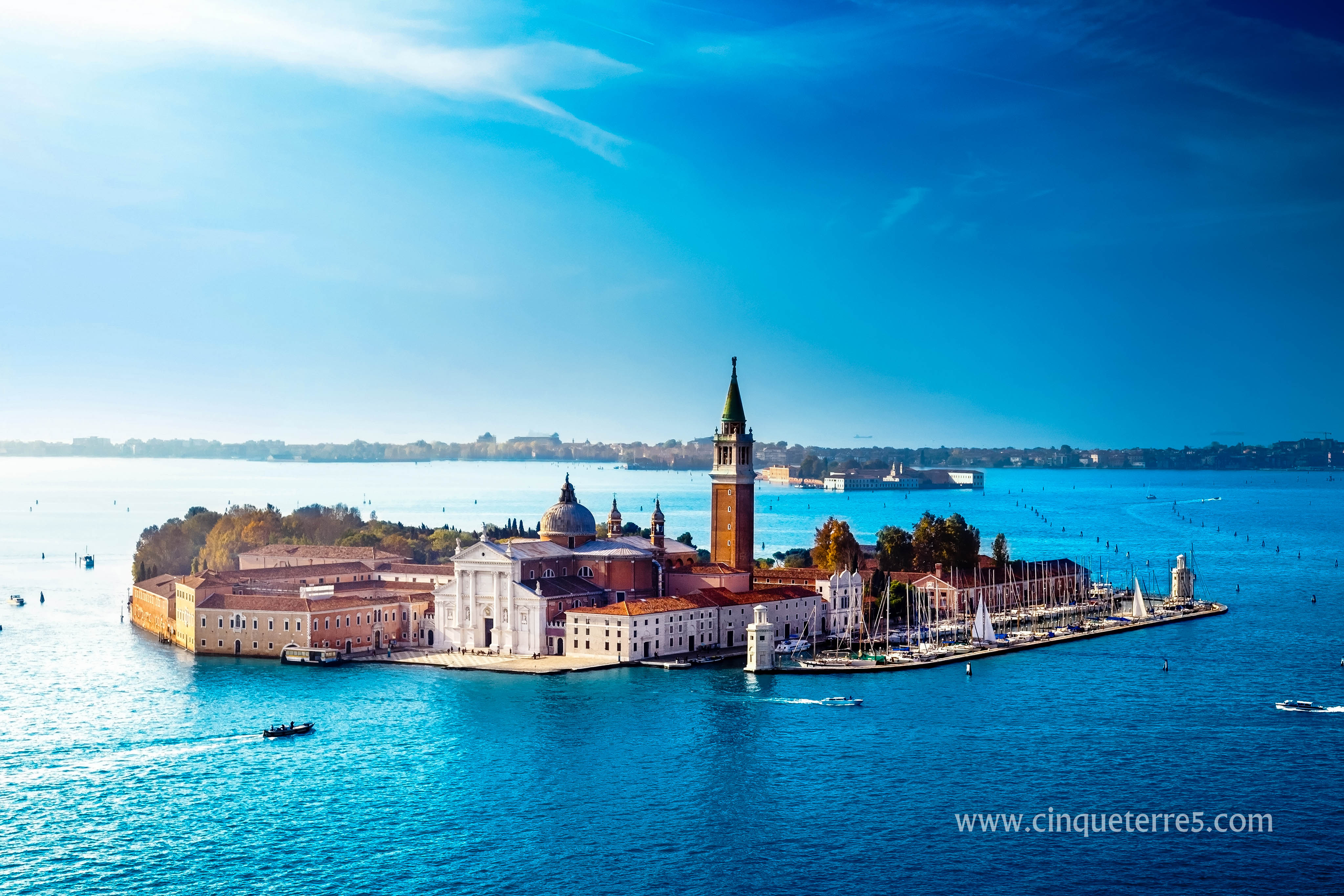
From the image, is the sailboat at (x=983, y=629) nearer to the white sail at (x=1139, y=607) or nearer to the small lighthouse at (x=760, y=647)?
the small lighthouse at (x=760, y=647)

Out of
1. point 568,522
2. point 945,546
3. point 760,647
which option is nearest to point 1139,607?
point 945,546

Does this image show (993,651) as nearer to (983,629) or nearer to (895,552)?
(983,629)

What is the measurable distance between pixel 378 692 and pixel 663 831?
13387mm

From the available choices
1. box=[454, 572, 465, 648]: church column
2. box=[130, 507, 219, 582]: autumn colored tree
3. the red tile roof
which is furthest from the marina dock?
box=[130, 507, 219, 582]: autumn colored tree

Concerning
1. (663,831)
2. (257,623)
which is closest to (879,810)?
(663,831)

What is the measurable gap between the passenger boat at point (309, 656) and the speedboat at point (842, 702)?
45.8ft

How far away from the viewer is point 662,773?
27.4 meters

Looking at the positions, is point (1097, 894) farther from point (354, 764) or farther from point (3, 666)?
point (3, 666)

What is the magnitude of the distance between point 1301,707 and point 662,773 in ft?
52.4

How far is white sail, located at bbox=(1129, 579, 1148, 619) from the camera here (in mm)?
51219

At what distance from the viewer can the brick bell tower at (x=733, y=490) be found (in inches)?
1913

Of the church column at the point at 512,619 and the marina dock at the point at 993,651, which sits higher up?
the church column at the point at 512,619

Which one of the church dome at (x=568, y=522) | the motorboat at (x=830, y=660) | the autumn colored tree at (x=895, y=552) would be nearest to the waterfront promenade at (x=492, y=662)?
the motorboat at (x=830, y=660)

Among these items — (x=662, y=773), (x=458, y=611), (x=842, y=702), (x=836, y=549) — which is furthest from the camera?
(x=836, y=549)
